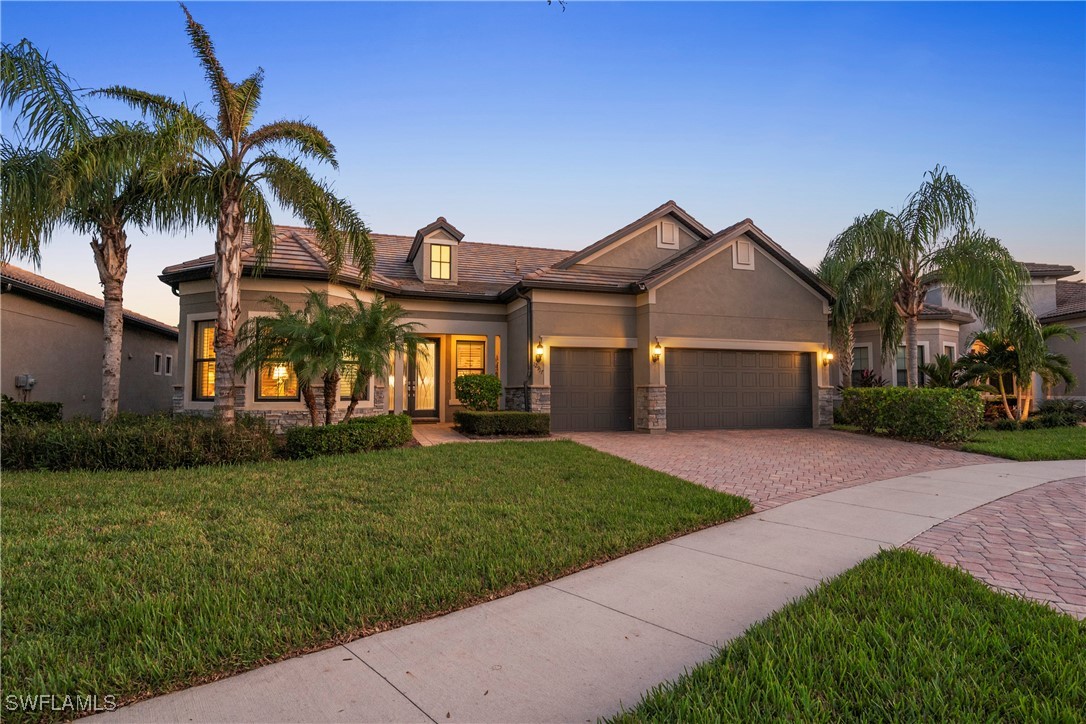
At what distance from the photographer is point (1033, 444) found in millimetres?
11695

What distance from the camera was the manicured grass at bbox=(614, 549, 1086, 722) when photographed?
7.74ft

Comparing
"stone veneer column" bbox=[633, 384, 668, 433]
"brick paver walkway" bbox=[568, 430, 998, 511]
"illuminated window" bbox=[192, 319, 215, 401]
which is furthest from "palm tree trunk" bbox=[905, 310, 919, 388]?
"illuminated window" bbox=[192, 319, 215, 401]

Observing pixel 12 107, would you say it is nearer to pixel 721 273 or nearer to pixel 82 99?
pixel 82 99

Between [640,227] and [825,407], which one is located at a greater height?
[640,227]

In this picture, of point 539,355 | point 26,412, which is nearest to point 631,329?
point 539,355

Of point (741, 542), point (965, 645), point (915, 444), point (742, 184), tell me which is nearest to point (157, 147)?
point (741, 542)

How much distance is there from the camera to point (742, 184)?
16.8 meters

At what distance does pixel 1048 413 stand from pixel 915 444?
7.66 meters

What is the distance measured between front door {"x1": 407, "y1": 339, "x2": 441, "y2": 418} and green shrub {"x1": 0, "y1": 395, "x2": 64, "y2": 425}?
8130 mm

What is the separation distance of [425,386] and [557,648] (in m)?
14.1

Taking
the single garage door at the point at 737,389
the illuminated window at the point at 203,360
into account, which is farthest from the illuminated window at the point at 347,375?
the single garage door at the point at 737,389

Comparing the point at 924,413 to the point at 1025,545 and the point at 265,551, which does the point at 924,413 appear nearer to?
the point at 1025,545

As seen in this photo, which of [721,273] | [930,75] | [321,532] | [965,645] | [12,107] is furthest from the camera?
[721,273]

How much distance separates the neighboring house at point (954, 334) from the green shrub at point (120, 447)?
2017cm
